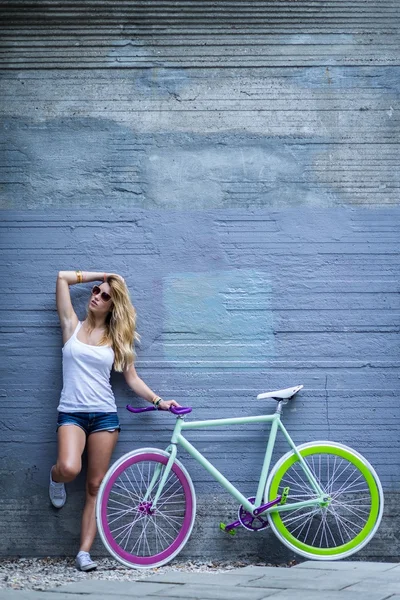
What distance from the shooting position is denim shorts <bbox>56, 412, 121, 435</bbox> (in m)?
5.85

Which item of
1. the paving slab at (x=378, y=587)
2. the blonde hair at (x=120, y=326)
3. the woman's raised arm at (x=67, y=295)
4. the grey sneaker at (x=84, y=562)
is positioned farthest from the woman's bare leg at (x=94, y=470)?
the paving slab at (x=378, y=587)

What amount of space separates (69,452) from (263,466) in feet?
4.67

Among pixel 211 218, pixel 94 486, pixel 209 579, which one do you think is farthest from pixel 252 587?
pixel 211 218

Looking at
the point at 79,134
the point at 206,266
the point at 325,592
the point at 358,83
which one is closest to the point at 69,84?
the point at 79,134

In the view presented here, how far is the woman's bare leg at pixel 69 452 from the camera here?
5.70m

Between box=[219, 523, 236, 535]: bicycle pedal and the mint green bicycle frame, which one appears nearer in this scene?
the mint green bicycle frame

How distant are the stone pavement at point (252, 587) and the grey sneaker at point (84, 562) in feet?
2.63

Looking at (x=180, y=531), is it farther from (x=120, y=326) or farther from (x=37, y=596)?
(x=37, y=596)

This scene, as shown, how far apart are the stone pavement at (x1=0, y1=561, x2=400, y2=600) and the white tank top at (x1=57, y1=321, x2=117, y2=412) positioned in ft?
4.55

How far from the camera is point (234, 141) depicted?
20.9 ft

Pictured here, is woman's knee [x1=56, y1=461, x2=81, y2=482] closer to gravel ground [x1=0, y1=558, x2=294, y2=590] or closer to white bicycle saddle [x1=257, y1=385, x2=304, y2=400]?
gravel ground [x1=0, y1=558, x2=294, y2=590]

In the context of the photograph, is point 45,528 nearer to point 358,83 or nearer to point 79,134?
point 79,134

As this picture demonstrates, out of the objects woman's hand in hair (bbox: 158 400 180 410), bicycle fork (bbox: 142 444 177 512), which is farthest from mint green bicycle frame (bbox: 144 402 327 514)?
woman's hand in hair (bbox: 158 400 180 410)

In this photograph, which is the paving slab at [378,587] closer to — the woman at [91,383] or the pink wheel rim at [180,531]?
the pink wheel rim at [180,531]
